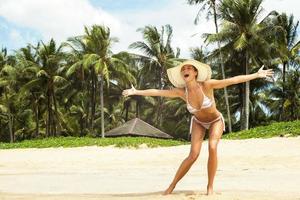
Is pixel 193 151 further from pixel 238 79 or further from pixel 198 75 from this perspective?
pixel 238 79

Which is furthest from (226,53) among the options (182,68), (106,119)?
(182,68)

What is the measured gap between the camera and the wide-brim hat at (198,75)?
5871 mm

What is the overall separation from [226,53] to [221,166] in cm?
1862

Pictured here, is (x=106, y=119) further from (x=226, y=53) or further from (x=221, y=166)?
(x=221, y=166)

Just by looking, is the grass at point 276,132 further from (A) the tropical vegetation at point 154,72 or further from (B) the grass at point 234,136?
(A) the tropical vegetation at point 154,72

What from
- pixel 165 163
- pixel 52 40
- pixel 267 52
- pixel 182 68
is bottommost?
pixel 165 163

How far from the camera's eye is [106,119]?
1960 inches

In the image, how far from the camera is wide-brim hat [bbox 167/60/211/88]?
5.87 metres

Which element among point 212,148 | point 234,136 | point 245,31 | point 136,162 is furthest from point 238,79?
point 245,31

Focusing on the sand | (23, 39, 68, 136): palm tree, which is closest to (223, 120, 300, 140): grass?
the sand

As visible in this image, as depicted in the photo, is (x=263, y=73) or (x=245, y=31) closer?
(x=263, y=73)

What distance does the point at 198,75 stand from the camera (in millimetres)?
5969

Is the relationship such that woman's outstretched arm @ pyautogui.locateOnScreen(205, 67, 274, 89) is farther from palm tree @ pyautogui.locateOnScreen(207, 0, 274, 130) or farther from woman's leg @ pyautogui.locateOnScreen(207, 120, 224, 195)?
palm tree @ pyautogui.locateOnScreen(207, 0, 274, 130)

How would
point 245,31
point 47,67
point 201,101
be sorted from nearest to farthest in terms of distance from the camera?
point 201,101 → point 245,31 → point 47,67
